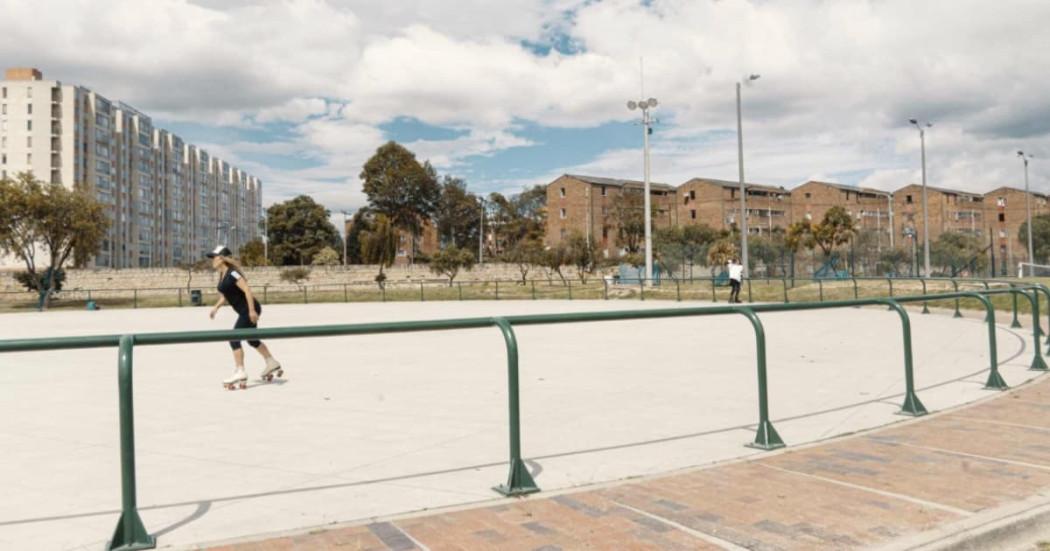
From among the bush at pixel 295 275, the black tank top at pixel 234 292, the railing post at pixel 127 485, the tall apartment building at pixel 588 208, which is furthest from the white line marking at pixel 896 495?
the tall apartment building at pixel 588 208

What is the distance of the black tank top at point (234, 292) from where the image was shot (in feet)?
31.3

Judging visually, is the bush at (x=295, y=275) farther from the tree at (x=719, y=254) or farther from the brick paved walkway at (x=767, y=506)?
the brick paved walkway at (x=767, y=506)

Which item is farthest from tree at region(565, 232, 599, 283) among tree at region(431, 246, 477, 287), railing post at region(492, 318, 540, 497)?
railing post at region(492, 318, 540, 497)

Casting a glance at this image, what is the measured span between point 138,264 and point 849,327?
4892 inches

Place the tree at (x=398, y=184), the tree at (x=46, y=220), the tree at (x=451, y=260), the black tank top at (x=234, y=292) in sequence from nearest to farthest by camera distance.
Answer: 1. the black tank top at (x=234, y=292)
2. the tree at (x=46, y=220)
3. the tree at (x=451, y=260)
4. the tree at (x=398, y=184)

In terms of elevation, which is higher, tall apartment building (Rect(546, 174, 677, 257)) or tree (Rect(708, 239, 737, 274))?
tall apartment building (Rect(546, 174, 677, 257))

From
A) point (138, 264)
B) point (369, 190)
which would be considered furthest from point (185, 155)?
point (369, 190)

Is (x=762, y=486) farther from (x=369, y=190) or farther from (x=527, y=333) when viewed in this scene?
(x=369, y=190)

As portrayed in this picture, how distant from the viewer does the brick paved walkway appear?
→ 12.2 ft

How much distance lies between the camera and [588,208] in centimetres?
8919

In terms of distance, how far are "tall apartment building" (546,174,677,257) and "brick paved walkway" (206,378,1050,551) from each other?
8223cm

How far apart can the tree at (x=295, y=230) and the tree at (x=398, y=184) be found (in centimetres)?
827

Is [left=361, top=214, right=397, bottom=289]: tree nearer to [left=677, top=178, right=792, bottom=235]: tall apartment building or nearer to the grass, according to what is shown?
the grass

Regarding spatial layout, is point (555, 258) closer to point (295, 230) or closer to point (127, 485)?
point (295, 230)
